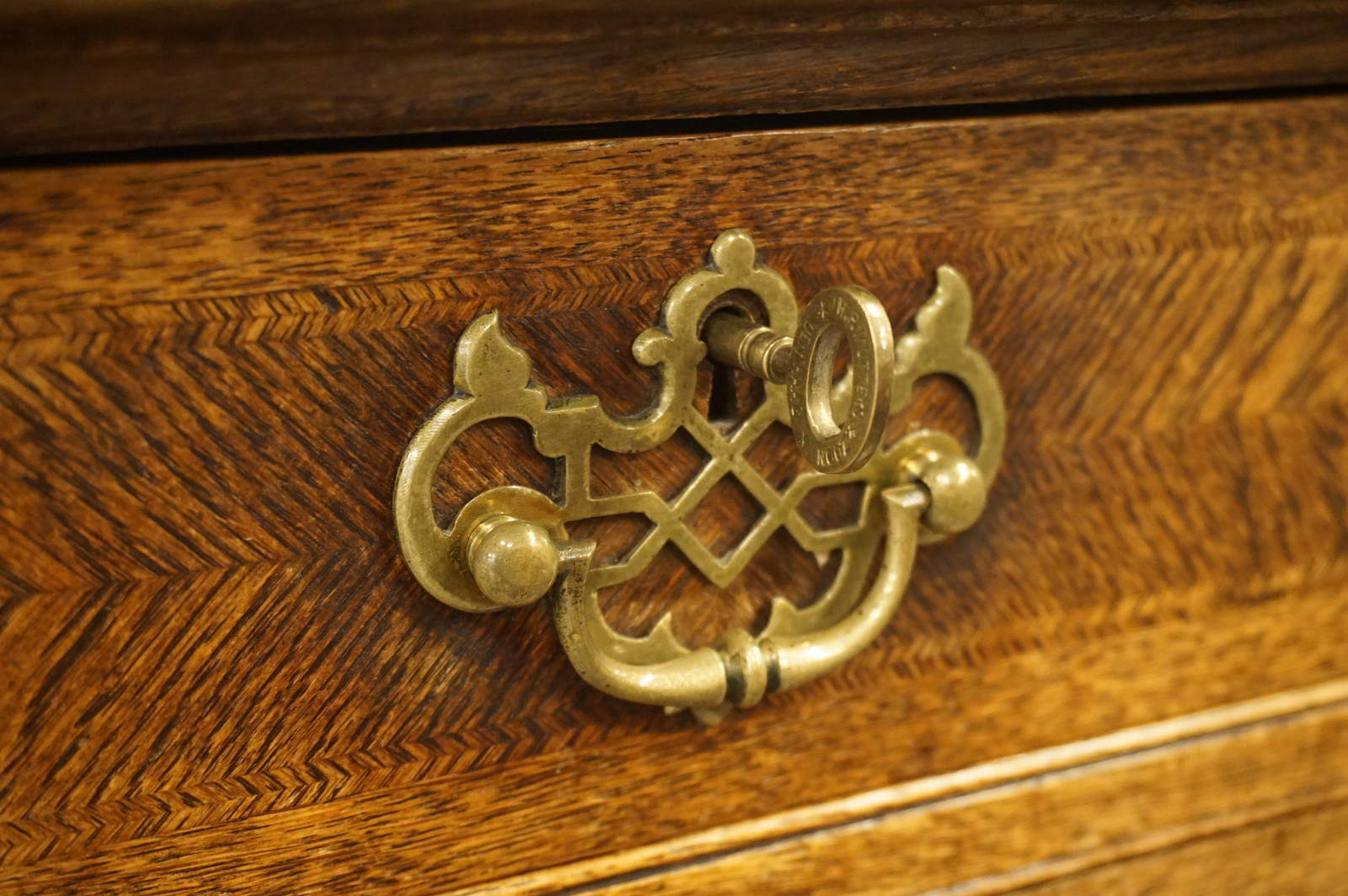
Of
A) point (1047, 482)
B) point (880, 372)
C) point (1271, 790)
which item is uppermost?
point (880, 372)

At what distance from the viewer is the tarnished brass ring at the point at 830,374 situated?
32 centimetres

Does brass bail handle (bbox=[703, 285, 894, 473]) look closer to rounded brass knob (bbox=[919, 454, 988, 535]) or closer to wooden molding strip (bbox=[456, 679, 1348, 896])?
rounded brass knob (bbox=[919, 454, 988, 535])

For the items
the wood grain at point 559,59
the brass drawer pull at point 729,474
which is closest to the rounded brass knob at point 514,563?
the brass drawer pull at point 729,474

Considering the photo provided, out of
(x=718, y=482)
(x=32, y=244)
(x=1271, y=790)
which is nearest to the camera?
(x=32, y=244)

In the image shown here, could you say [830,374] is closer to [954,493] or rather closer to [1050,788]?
[954,493]

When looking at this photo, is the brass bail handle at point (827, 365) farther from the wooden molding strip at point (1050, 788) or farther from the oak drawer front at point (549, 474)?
the wooden molding strip at point (1050, 788)

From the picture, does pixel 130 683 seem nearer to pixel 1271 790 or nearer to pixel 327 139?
pixel 327 139

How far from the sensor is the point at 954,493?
0.42 metres

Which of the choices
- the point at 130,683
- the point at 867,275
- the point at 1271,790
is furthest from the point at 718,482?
the point at 1271,790

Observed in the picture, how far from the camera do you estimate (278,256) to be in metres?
0.34

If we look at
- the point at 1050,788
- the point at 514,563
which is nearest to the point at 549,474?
the point at 514,563

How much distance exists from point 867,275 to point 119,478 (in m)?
0.24

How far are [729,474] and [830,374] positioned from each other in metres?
0.07

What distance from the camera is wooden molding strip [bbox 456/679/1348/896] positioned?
451mm
